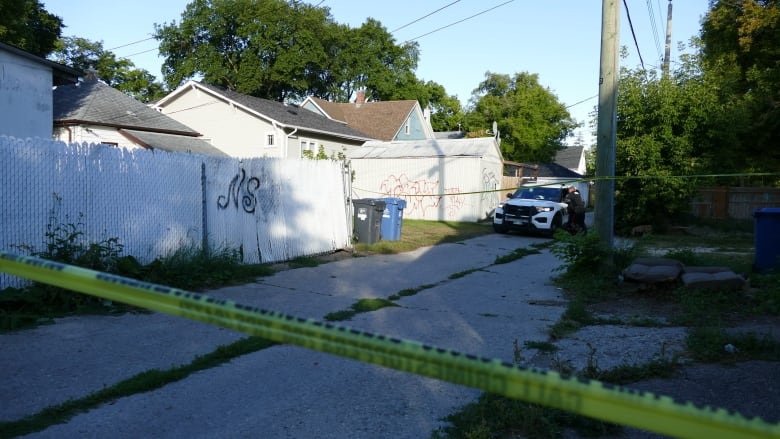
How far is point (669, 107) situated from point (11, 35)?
24.1 meters

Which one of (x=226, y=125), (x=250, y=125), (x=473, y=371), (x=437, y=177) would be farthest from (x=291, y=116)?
(x=473, y=371)

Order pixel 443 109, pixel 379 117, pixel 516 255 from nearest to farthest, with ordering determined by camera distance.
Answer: pixel 516 255
pixel 379 117
pixel 443 109

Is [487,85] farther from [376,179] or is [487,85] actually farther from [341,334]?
[341,334]

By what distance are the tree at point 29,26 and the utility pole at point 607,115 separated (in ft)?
69.0

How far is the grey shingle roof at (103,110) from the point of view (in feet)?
74.8

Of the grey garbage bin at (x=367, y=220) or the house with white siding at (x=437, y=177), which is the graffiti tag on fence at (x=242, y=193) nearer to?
the grey garbage bin at (x=367, y=220)

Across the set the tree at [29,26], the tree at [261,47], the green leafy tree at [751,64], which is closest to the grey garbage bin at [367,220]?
the green leafy tree at [751,64]

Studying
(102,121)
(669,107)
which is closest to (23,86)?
(102,121)

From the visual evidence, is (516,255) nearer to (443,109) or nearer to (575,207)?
(575,207)

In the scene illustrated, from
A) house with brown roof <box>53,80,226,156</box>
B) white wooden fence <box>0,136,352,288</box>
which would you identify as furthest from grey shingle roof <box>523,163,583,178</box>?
white wooden fence <box>0,136,352,288</box>

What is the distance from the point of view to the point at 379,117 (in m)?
44.1

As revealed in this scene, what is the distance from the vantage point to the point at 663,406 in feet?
4.99

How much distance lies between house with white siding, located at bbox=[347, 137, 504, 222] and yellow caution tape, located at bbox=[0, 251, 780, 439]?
76.5 feet

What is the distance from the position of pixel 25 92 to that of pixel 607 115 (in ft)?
48.3
